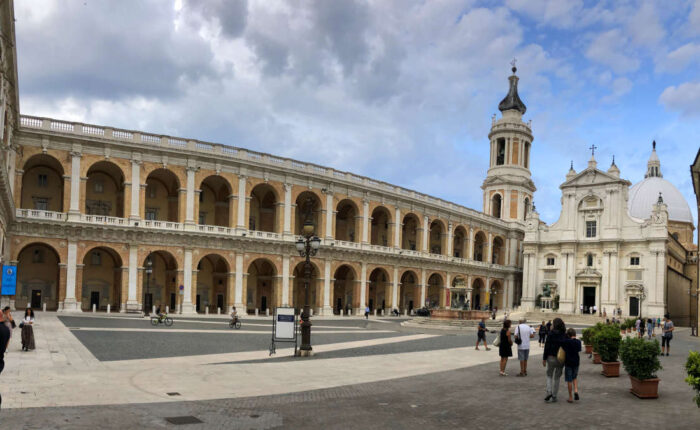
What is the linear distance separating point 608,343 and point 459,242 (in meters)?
59.4

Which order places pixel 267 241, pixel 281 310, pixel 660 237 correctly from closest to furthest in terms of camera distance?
1. pixel 281 310
2. pixel 267 241
3. pixel 660 237

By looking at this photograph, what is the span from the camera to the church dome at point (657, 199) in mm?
87625

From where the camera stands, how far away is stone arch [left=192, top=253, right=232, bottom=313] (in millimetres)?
52500

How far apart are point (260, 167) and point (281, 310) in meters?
31.0

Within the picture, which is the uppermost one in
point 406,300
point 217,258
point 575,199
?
point 575,199

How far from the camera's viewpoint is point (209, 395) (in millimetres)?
12836

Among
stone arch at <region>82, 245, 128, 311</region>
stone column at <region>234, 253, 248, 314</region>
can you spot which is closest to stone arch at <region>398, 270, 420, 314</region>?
stone column at <region>234, 253, 248, 314</region>

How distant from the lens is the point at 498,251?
8194 cm

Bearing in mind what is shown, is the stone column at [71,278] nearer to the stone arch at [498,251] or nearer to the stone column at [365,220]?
the stone column at [365,220]

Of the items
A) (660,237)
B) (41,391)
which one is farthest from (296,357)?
(660,237)

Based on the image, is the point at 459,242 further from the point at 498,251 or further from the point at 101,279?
the point at 101,279

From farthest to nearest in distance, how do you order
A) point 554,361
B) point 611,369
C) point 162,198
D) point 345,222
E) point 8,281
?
point 345,222 → point 162,198 → point 8,281 → point 611,369 → point 554,361

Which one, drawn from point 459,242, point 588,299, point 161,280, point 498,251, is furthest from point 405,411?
point 498,251

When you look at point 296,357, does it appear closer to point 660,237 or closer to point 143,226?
point 143,226
